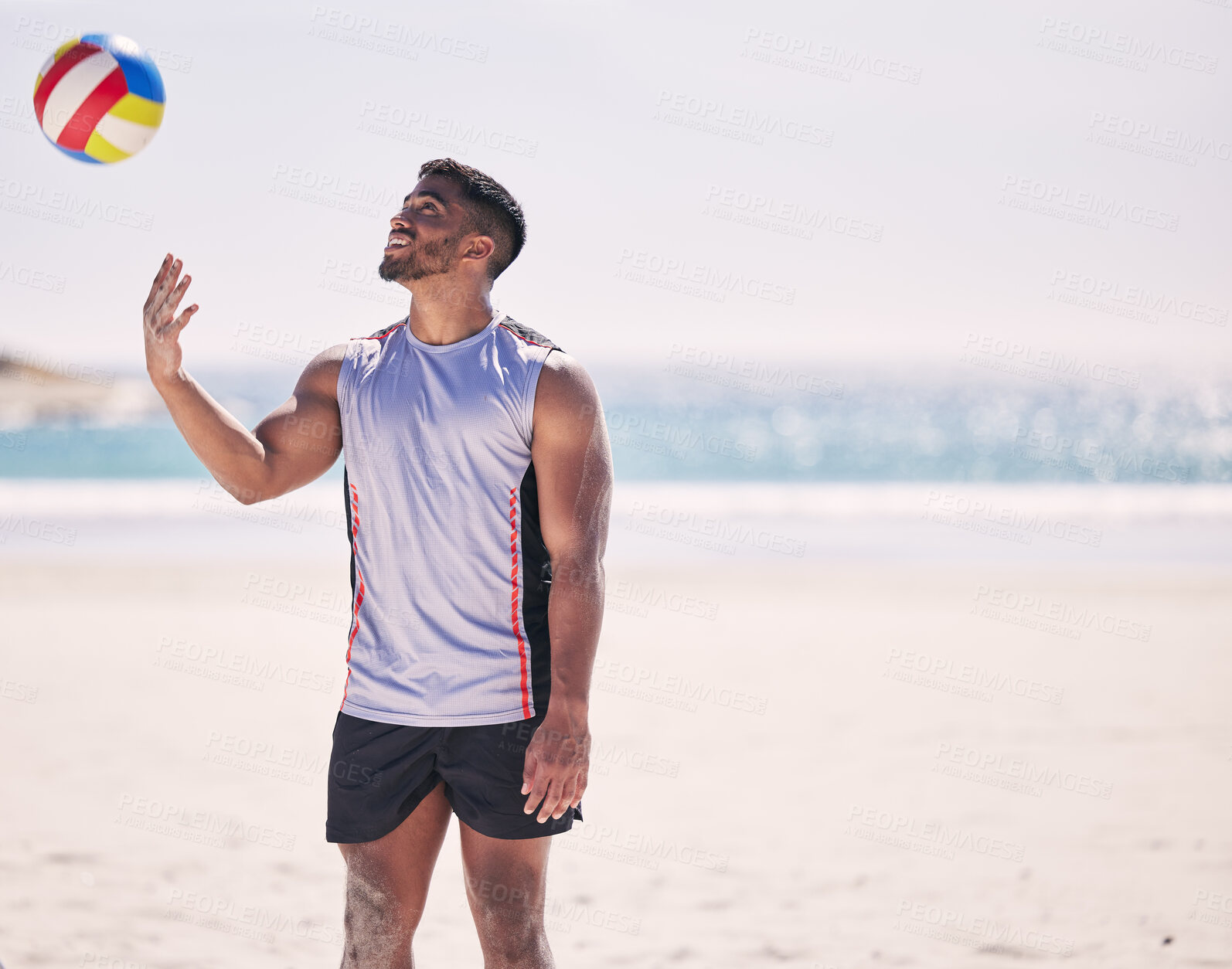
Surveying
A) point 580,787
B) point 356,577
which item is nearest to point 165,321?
point 356,577

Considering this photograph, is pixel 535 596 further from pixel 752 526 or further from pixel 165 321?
pixel 752 526

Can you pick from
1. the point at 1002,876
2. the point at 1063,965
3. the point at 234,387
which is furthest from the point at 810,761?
the point at 234,387

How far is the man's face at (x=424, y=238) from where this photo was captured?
2.62m

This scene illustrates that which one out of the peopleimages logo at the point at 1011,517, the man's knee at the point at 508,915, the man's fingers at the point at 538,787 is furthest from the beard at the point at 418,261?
the peopleimages logo at the point at 1011,517

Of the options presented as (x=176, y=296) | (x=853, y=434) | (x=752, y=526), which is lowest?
(x=752, y=526)

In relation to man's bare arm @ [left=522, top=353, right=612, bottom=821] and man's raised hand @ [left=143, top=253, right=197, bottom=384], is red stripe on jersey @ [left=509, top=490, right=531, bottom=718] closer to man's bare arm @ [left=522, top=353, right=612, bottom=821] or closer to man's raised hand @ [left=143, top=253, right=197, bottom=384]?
man's bare arm @ [left=522, top=353, right=612, bottom=821]

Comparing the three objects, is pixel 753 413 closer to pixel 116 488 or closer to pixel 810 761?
pixel 116 488

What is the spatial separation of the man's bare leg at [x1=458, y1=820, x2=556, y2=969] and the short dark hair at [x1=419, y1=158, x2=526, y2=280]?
1335 mm

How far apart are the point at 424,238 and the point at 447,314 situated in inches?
7.3

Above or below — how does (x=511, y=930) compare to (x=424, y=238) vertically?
below

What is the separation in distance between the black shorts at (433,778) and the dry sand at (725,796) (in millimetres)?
1615

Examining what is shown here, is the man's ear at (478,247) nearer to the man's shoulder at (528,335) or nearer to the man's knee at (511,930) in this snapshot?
the man's shoulder at (528,335)

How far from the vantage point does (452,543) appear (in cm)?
260

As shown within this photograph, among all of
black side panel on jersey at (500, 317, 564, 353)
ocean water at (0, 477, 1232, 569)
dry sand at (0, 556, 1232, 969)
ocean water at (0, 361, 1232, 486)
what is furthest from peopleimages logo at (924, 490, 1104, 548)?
black side panel on jersey at (500, 317, 564, 353)
